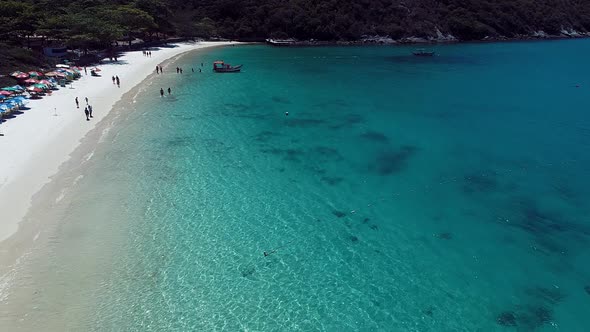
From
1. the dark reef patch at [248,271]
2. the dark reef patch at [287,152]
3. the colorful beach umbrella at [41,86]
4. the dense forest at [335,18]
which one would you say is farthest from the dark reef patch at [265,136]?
the dense forest at [335,18]

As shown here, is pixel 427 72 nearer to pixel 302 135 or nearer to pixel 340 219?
pixel 302 135

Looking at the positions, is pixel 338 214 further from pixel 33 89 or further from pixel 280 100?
pixel 33 89

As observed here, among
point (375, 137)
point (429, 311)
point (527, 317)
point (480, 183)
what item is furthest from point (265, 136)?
point (527, 317)

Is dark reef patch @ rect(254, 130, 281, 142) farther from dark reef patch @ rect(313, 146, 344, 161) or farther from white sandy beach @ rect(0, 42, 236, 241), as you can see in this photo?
white sandy beach @ rect(0, 42, 236, 241)

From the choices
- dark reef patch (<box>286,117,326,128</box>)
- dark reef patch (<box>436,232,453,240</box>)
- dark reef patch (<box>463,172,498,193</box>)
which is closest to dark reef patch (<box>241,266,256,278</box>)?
dark reef patch (<box>436,232,453,240</box>)

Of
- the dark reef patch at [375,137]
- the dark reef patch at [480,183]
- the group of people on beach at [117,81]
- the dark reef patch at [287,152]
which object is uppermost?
the group of people on beach at [117,81]

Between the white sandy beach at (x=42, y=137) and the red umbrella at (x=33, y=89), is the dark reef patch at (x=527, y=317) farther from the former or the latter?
the red umbrella at (x=33, y=89)
